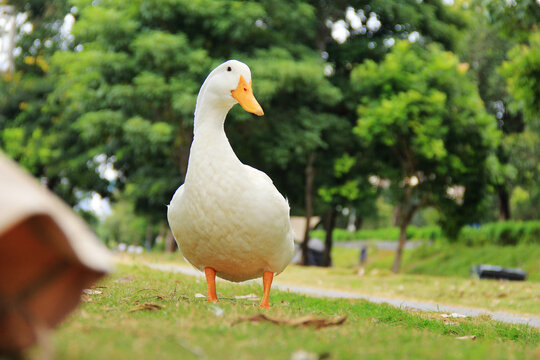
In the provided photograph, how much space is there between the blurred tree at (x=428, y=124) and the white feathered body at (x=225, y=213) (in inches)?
446

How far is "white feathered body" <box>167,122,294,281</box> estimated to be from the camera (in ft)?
15.1

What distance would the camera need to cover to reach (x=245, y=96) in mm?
5035

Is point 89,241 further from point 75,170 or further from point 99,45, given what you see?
point 75,170

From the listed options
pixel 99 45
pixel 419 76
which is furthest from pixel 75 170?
pixel 419 76

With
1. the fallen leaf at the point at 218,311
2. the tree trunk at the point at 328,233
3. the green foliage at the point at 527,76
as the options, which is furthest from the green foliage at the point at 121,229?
the fallen leaf at the point at 218,311

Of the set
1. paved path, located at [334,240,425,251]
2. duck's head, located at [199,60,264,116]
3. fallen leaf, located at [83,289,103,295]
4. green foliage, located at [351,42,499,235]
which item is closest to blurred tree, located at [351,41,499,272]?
green foliage, located at [351,42,499,235]

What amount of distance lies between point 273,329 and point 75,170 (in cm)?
1954

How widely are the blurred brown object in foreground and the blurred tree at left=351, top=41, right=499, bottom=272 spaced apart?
14056 millimetres

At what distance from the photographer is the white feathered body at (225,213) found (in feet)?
15.1

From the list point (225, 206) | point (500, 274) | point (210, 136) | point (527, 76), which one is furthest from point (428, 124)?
point (225, 206)

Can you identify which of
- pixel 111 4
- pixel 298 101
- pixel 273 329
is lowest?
pixel 273 329

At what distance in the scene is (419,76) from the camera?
15.9 meters

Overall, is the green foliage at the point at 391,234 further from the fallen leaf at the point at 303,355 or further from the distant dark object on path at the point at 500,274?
the fallen leaf at the point at 303,355

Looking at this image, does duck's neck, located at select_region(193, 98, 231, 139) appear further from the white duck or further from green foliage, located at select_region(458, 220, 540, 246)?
green foliage, located at select_region(458, 220, 540, 246)
